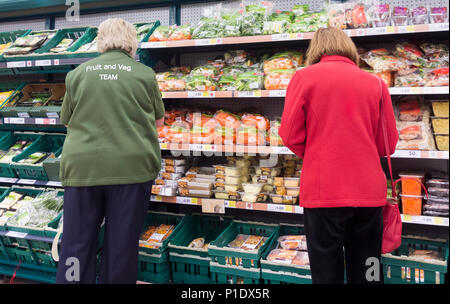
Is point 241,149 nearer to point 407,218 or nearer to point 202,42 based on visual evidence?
point 202,42

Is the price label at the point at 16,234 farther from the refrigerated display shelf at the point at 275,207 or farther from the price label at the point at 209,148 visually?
the price label at the point at 209,148

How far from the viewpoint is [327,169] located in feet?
6.05

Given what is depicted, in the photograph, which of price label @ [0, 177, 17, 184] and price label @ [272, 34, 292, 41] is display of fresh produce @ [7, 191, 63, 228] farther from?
price label @ [272, 34, 292, 41]

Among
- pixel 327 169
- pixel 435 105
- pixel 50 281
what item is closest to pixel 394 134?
pixel 327 169

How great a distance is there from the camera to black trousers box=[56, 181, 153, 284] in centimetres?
216

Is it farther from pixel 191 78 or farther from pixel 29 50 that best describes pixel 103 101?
pixel 29 50

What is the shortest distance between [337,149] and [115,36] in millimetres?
1421

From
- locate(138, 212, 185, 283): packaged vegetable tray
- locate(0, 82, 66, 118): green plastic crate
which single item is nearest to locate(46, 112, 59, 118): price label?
locate(0, 82, 66, 118): green plastic crate

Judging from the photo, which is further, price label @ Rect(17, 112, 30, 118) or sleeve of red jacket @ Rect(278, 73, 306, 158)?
price label @ Rect(17, 112, 30, 118)

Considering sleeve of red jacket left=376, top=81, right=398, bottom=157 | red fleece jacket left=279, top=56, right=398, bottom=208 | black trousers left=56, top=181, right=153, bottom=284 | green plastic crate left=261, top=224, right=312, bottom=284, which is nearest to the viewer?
red fleece jacket left=279, top=56, right=398, bottom=208

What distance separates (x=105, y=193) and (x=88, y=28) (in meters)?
2.07

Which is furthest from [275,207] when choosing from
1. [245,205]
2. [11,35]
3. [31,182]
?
[11,35]

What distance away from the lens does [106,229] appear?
87.5 inches

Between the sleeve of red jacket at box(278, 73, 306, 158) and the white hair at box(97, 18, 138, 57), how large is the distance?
1021 mm
